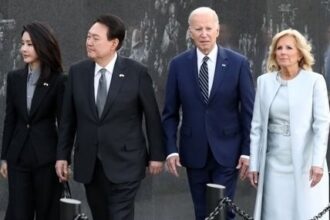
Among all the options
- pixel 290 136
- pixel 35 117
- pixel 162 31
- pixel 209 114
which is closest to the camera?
pixel 290 136

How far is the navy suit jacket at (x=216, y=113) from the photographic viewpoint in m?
6.96

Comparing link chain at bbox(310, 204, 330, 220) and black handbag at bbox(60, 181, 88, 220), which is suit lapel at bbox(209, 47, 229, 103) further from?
black handbag at bbox(60, 181, 88, 220)

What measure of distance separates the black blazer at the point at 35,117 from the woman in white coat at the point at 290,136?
142 cm

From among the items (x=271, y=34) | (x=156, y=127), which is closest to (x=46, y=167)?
(x=156, y=127)

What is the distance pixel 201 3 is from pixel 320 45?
1.86 meters

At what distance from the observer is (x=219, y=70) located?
22.9 feet

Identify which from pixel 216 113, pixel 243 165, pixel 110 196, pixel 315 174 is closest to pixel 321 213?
pixel 315 174

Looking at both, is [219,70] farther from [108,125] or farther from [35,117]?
[35,117]

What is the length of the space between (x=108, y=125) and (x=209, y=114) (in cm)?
81

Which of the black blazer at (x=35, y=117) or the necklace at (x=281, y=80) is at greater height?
the necklace at (x=281, y=80)

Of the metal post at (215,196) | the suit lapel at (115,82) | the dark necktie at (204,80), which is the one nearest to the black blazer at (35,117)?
the suit lapel at (115,82)

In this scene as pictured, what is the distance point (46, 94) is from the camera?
680 cm

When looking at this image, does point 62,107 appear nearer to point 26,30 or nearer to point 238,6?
point 26,30

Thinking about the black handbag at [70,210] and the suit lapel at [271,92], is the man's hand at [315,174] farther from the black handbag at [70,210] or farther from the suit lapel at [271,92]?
the black handbag at [70,210]
